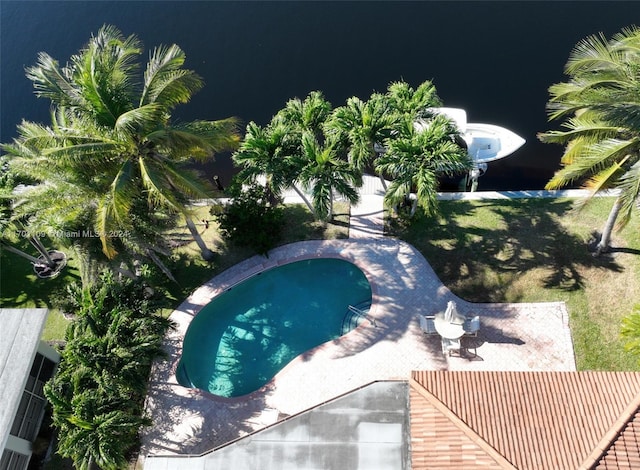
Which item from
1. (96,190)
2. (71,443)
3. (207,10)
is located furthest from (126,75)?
(207,10)

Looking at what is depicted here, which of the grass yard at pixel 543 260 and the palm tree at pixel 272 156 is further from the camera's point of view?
the palm tree at pixel 272 156

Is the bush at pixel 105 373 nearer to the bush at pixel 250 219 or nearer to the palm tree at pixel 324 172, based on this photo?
the bush at pixel 250 219

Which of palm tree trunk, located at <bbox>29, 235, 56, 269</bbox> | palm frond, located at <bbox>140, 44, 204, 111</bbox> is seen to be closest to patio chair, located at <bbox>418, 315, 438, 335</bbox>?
palm frond, located at <bbox>140, 44, 204, 111</bbox>

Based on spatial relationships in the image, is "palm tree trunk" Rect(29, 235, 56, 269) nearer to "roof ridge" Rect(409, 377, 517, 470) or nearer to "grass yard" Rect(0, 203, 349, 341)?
"grass yard" Rect(0, 203, 349, 341)

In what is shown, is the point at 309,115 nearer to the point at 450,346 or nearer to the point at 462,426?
the point at 450,346

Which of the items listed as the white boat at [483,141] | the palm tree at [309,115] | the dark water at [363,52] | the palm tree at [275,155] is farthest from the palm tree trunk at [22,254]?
the white boat at [483,141]

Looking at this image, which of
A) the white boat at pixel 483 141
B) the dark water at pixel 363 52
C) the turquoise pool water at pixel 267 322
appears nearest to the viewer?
the turquoise pool water at pixel 267 322

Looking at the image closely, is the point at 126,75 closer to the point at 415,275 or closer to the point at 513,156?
the point at 415,275
